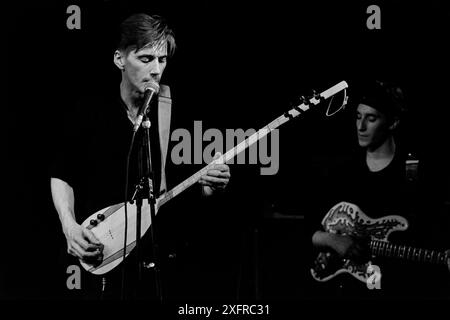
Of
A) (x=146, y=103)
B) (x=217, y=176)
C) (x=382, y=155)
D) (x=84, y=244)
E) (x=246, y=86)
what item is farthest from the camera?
(x=246, y=86)

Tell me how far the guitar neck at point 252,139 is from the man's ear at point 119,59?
801 millimetres

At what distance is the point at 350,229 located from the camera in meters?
3.39

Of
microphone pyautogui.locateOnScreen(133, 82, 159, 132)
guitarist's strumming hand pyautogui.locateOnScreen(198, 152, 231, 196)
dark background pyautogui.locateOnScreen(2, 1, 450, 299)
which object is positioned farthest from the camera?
dark background pyautogui.locateOnScreen(2, 1, 450, 299)

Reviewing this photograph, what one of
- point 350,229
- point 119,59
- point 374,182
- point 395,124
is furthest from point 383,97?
point 119,59

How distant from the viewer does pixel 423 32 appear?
3570mm

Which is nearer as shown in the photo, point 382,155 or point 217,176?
point 217,176

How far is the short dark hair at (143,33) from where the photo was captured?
341 cm

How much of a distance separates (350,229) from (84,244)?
1.53 m

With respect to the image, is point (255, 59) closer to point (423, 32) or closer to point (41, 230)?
point (423, 32)

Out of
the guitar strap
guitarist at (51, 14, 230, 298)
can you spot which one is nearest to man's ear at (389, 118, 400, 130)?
guitarist at (51, 14, 230, 298)

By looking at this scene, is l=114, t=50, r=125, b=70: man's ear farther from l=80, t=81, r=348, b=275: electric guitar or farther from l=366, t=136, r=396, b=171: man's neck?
l=366, t=136, r=396, b=171: man's neck

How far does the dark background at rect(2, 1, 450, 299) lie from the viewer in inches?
138

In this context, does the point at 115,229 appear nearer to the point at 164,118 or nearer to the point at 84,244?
the point at 84,244

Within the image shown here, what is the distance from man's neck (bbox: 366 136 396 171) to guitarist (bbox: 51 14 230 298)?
102cm
